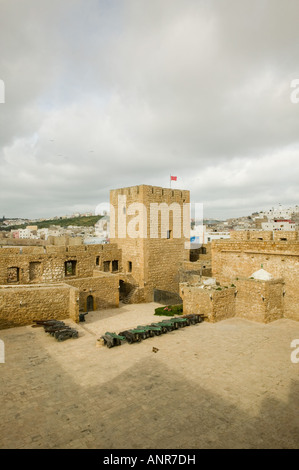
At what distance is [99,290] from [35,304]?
5938mm

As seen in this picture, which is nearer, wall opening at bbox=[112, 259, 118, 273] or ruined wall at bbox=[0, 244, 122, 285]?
ruined wall at bbox=[0, 244, 122, 285]

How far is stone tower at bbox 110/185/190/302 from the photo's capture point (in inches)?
944

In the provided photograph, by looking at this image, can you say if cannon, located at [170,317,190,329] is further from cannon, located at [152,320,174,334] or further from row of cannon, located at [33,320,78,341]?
row of cannon, located at [33,320,78,341]

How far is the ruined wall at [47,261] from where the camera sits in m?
19.3

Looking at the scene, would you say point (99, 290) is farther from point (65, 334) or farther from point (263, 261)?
point (263, 261)

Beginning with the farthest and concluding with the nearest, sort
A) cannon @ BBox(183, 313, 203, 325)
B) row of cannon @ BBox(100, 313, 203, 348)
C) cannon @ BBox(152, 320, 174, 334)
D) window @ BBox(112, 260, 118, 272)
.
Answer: window @ BBox(112, 260, 118, 272), cannon @ BBox(183, 313, 203, 325), cannon @ BBox(152, 320, 174, 334), row of cannon @ BBox(100, 313, 203, 348)

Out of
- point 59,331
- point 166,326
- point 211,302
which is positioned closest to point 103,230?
point 211,302

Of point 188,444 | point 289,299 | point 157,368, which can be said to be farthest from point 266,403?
point 289,299

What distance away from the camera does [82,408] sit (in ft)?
22.9

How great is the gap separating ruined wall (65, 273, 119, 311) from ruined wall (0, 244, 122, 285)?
9.93ft

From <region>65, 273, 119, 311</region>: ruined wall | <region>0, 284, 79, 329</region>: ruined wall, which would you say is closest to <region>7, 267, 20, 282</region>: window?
<region>65, 273, 119, 311</region>: ruined wall

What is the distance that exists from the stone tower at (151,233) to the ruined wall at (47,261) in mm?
2209

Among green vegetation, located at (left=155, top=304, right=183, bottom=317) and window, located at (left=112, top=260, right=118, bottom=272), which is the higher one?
window, located at (left=112, top=260, right=118, bottom=272)
